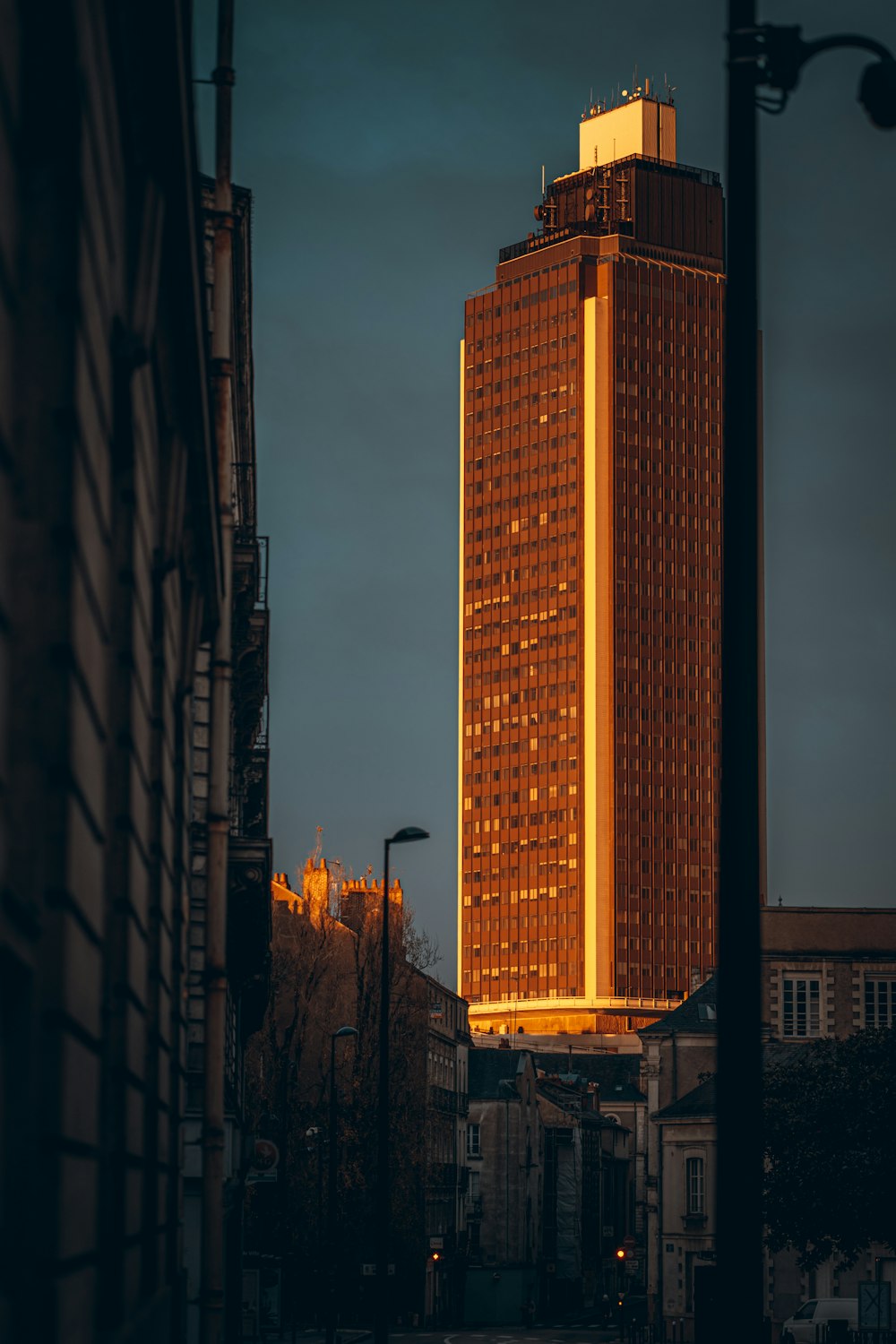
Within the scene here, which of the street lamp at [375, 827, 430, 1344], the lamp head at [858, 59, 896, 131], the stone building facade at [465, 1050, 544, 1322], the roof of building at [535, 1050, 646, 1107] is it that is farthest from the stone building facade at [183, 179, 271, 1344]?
the roof of building at [535, 1050, 646, 1107]

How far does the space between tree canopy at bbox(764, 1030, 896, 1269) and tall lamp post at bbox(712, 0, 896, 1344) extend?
5504 cm

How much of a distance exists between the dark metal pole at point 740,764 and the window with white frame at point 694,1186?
77.6 meters

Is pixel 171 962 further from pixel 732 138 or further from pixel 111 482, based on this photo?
pixel 732 138

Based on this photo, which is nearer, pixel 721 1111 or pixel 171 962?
pixel 721 1111

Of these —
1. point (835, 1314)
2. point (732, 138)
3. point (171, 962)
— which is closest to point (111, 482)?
point (732, 138)

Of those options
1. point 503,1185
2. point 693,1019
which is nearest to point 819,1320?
point 693,1019

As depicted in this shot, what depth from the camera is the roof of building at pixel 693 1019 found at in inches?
3590

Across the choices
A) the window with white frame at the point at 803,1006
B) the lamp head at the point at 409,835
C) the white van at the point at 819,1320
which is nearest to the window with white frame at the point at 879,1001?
the window with white frame at the point at 803,1006

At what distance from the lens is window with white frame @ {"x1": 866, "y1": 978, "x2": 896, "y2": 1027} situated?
86.4m

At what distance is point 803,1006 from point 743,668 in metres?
80.2

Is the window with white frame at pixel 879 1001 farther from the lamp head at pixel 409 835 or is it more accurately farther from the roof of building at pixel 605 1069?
the roof of building at pixel 605 1069

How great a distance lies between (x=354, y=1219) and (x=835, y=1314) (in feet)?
56.4

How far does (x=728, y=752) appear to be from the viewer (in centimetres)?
862

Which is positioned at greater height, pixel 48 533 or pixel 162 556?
pixel 162 556
